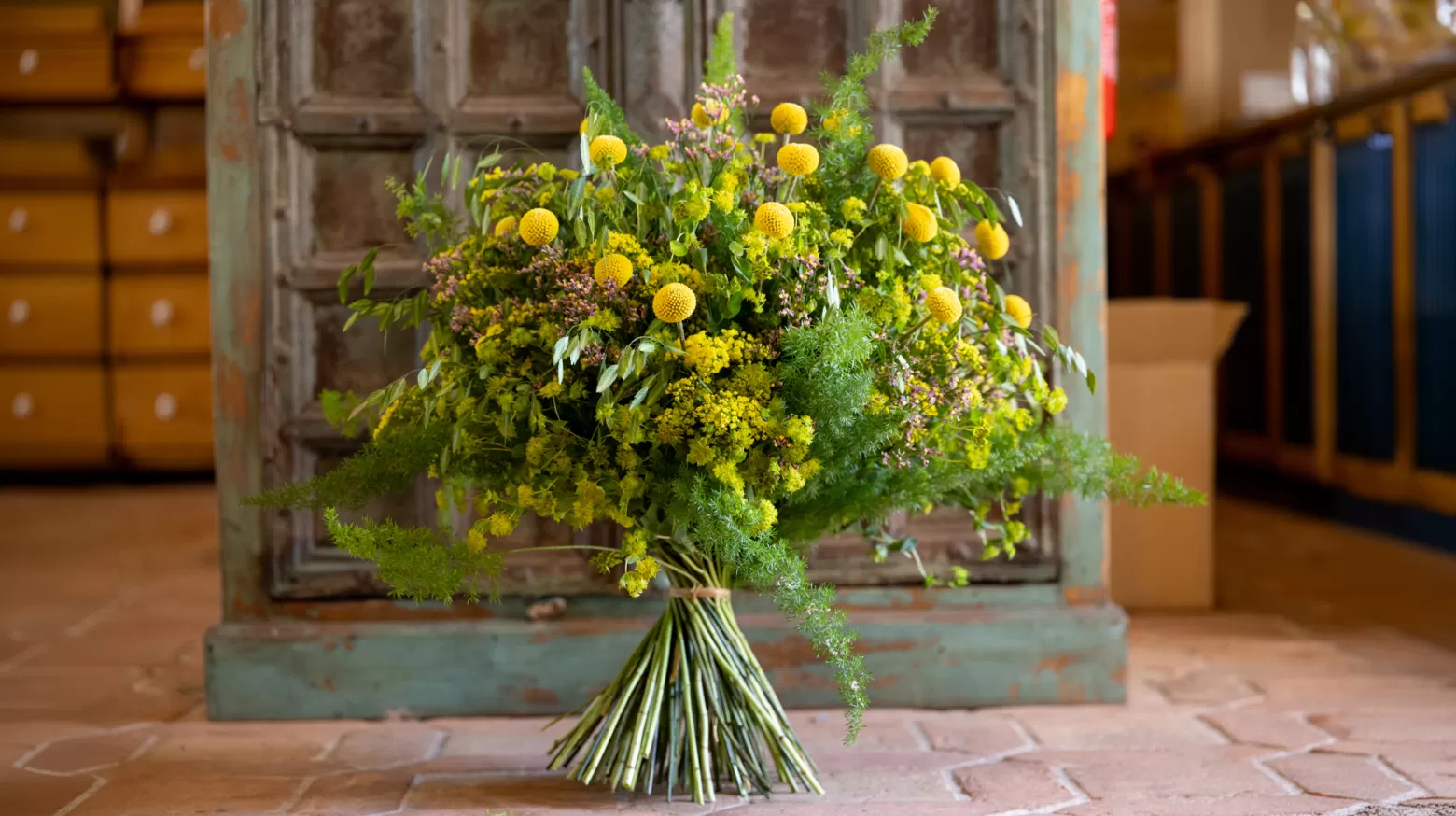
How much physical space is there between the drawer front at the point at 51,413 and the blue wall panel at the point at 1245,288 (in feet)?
15.2

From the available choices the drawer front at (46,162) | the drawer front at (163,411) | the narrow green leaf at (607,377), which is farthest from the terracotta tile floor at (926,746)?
the drawer front at (46,162)

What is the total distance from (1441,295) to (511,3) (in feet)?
9.27

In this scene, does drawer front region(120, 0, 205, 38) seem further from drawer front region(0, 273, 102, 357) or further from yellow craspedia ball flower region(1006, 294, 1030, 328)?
yellow craspedia ball flower region(1006, 294, 1030, 328)

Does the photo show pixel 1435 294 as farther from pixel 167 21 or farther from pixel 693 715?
pixel 167 21

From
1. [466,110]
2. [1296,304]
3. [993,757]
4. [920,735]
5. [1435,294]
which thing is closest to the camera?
[993,757]

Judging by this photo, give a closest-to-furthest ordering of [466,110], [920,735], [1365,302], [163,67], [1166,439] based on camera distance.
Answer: [920,735], [466,110], [1166,439], [1365,302], [163,67]

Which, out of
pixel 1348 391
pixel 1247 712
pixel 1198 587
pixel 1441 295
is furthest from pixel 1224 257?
pixel 1247 712

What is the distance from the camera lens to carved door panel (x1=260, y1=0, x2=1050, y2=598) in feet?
7.63

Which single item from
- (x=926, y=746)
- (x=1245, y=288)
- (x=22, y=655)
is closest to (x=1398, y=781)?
(x=926, y=746)

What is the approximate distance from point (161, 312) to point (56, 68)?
43.2 inches

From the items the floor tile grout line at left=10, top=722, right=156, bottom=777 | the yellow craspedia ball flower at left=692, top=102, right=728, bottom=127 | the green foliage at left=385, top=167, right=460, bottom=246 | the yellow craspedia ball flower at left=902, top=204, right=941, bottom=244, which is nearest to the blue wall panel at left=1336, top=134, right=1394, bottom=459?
the yellow craspedia ball flower at left=902, top=204, right=941, bottom=244

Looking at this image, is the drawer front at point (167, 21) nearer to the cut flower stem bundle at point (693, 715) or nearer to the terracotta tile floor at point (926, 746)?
the terracotta tile floor at point (926, 746)

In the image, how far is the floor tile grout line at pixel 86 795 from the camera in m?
1.85

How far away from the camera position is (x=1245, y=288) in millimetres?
5223
